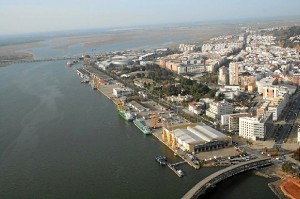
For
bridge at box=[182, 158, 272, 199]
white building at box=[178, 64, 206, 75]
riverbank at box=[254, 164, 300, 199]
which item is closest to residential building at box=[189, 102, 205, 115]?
bridge at box=[182, 158, 272, 199]

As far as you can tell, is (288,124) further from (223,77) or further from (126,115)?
(223,77)

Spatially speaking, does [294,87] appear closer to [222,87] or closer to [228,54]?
[222,87]

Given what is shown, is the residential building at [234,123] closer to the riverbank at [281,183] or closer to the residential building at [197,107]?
the residential building at [197,107]

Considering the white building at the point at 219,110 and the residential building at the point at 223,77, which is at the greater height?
the white building at the point at 219,110

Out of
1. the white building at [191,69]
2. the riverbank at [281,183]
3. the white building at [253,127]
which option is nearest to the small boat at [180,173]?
the riverbank at [281,183]

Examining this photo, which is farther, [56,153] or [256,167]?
[56,153]

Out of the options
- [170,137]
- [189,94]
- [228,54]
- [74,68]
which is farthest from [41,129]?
[228,54]
